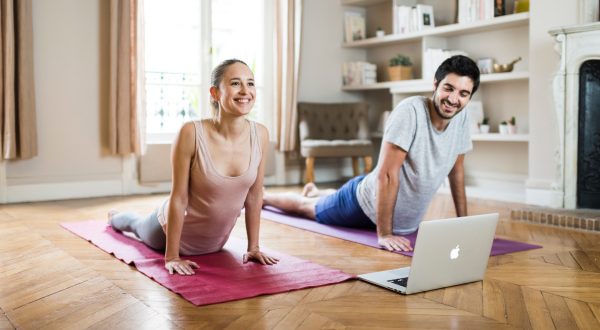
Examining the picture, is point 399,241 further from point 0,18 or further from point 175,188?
point 0,18

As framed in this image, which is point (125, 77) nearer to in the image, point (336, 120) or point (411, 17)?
point (336, 120)

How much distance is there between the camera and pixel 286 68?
19.4ft

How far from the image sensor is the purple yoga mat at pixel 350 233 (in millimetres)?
2906

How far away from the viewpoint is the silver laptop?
202 cm

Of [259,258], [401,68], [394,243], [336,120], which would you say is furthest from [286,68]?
[259,258]

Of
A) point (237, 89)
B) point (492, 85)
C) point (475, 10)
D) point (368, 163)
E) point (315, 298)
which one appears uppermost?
point (475, 10)

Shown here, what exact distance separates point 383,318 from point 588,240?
6.02ft

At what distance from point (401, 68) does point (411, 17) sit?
463 mm

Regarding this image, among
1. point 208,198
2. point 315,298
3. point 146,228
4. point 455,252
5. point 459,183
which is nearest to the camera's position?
point 315,298

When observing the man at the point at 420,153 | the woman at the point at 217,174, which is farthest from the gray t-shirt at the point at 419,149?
the woman at the point at 217,174

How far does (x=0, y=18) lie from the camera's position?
4441 millimetres

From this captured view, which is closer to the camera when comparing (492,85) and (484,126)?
(484,126)

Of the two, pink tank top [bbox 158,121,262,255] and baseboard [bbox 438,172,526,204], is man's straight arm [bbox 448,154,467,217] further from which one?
baseboard [bbox 438,172,526,204]

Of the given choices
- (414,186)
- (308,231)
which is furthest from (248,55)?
(414,186)
